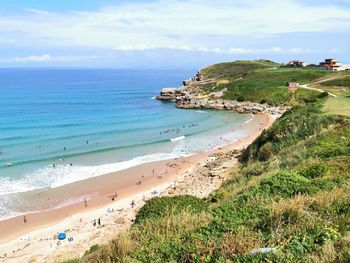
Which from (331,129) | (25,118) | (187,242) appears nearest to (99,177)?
(331,129)

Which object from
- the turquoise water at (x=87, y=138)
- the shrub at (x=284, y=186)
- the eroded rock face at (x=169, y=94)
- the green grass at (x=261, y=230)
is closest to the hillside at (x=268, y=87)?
the eroded rock face at (x=169, y=94)

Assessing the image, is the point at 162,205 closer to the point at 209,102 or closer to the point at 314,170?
the point at 314,170

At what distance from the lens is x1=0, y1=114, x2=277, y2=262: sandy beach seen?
21500 millimetres

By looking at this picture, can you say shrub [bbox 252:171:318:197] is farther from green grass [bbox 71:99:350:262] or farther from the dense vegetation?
the dense vegetation

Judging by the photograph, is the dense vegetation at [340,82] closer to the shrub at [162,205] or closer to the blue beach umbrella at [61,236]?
the shrub at [162,205]

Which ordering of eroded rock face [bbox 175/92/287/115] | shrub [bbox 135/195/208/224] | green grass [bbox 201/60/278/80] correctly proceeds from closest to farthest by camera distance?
shrub [bbox 135/195/208/224] < eroded rock face [bbox 175/92/287/115] < green grass [bbox 201/60/278/80]

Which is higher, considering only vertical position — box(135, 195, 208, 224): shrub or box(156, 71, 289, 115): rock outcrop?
box(135, 195, 208, 224): shrub

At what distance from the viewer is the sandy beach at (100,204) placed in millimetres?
21500

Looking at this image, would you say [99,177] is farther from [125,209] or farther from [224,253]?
[224,253]

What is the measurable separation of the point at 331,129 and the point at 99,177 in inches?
844

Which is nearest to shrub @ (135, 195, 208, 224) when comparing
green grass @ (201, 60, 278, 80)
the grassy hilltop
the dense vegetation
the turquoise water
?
the grassy hilltop

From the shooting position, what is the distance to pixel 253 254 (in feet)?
22.5

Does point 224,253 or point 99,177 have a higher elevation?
point 224,253

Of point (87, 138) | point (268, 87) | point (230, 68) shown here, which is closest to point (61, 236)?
point (87, 138)
